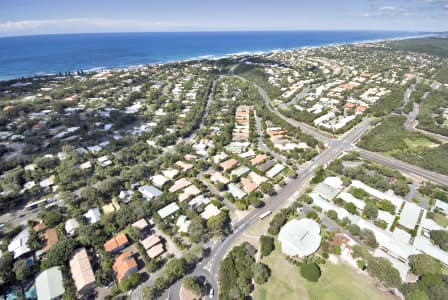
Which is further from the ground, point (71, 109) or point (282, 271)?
point (71, 109)

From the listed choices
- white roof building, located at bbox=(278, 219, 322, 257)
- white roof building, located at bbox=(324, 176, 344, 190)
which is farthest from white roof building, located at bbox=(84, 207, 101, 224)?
white roof building, located at bbox=(324, 176, 344, 190)

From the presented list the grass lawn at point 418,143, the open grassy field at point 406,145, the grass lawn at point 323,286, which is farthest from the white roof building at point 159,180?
the grass lawn at point 418,143

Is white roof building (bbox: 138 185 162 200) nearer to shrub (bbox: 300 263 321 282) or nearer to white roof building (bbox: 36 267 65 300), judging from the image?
white roof building (bbox: 36 267 65 300)

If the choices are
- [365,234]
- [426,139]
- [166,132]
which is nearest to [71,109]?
[166,132]

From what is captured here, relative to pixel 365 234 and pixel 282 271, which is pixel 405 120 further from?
pixel 282 271

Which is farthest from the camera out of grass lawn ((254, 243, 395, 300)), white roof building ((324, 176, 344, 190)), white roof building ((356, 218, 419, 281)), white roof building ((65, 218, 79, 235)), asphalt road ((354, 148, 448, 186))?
asphalt road ((354, 148, 448, 186))

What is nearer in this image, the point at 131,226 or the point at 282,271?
the point at 282,271
